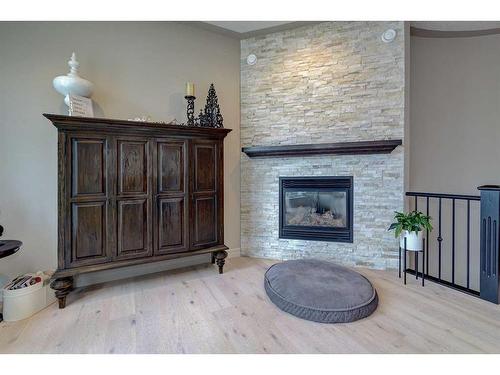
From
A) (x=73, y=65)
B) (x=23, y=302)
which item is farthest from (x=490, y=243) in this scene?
(x=73, y=65)

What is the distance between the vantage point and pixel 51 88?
2354mm

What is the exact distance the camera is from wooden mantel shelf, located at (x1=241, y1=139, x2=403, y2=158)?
2770 mm

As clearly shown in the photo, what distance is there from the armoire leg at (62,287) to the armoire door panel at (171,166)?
42.7 inches

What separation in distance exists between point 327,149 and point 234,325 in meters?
2.17

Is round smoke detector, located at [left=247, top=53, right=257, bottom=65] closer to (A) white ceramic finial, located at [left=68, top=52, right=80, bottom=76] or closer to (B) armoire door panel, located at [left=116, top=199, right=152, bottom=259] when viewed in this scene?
(A) white ceramic finial, located at [left=68, top=52, right=80, bottom=76]

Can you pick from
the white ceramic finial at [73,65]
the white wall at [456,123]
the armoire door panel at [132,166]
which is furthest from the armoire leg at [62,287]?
the white wall at [456,123]

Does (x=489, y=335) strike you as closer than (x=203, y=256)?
Yes

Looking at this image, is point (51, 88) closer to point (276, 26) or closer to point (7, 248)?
point (7, 248)

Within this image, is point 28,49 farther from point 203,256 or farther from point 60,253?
point 203,256

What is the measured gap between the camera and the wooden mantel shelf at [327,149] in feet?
9.09

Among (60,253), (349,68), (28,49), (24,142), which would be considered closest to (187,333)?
(60,253)

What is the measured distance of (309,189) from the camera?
3221mm

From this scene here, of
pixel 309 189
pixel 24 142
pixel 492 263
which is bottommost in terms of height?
pixel 492 263
